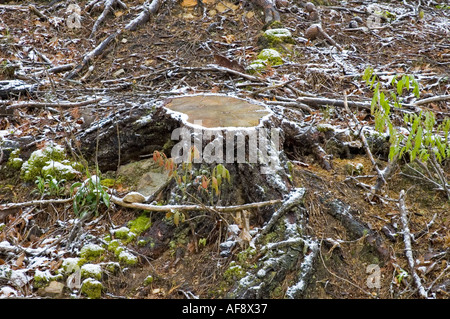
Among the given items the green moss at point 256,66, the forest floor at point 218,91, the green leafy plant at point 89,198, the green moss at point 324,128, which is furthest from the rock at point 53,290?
the green moss at point 256,66

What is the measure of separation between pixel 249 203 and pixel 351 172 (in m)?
1.32

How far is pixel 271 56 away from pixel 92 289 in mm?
4873

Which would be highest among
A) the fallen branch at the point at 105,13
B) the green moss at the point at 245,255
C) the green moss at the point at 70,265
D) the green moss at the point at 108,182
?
the fallen branch at the point at 105,13

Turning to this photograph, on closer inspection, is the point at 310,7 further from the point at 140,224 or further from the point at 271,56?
the point at 140,224

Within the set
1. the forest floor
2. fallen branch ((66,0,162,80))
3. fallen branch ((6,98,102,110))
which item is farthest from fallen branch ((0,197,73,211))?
fallen branch ((66,0,162,80))

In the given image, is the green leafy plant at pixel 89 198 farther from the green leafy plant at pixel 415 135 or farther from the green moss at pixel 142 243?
the green leafy plant at pixel 415 135

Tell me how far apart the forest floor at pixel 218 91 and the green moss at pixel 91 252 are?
13 centimetres

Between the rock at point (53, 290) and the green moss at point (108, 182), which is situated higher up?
the green moss at point (108, 182)

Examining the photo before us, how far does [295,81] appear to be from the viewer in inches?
249

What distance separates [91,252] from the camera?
374 cm

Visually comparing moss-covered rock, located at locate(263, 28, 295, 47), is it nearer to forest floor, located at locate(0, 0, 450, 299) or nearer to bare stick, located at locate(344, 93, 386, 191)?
forest floor, located at locate(0, 0, 450, 299)

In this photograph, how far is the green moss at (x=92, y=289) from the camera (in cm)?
339

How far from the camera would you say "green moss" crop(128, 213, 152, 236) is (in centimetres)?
393
